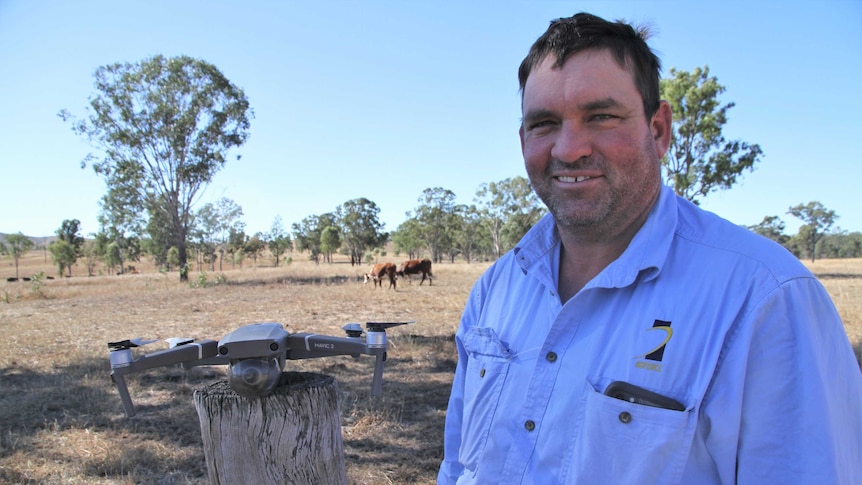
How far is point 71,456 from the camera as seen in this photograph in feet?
14.0

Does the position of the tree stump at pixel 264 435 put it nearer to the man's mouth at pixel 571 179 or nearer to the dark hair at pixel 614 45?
the man's mouth at pixel 571 179

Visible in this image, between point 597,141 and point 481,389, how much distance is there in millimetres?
825

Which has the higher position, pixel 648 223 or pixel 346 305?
pixel 648 223

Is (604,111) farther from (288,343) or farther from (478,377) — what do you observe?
(288,343)

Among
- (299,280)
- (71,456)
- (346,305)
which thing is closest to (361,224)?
(299,280)

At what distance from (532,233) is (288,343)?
92 centimetres

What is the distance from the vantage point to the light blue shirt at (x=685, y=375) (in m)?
1.02

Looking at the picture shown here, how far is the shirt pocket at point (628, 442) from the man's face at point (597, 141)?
1.69 ft

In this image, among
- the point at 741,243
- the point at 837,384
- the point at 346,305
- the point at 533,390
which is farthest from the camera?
the point at 346,305

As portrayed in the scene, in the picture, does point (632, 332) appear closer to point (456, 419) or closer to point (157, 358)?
point (456, 419)

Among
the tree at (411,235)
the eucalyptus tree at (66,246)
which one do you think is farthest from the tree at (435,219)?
the eucalyptus tree at (66,246)

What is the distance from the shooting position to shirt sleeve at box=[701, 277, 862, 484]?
0.99 meters

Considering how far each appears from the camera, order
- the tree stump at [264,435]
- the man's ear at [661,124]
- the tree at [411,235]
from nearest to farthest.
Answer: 1. the man's ear at [661,124]
2. the tree stump at [264,435]
3. the tree at [411,235]

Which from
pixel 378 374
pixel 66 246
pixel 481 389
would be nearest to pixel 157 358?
pixel 378 374
